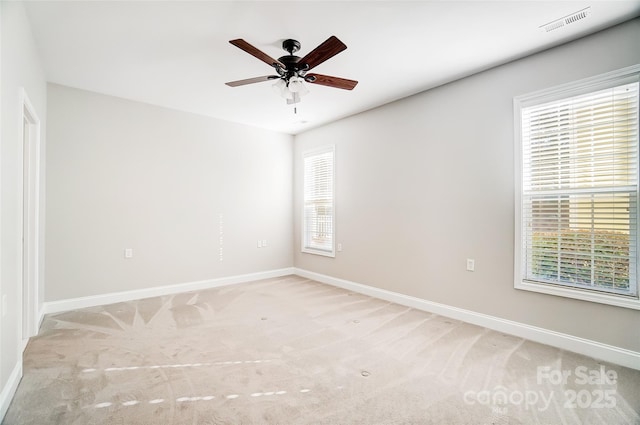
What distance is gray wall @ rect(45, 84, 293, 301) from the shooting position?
150 inches

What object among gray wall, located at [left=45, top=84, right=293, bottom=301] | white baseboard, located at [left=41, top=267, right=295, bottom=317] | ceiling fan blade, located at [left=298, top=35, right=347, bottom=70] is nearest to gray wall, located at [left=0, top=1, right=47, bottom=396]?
gray wall, located at [left=45, top=84, right=293, bottom=301]

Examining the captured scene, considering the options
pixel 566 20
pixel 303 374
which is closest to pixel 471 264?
pixel 303 374

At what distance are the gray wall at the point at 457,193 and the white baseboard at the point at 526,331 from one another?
0.06 metres

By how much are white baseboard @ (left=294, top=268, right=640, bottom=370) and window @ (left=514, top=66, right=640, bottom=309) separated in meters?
0.38

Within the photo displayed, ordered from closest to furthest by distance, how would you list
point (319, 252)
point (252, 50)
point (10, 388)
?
point (10, 388) → point (252, 50) → point (319, 252)

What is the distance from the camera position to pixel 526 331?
2.98 m

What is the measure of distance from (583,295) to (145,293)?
5.09m

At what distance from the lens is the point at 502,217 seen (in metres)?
3.18

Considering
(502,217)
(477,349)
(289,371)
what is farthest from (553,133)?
(289,371)

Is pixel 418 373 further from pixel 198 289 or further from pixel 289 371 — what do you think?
pixel 198 289

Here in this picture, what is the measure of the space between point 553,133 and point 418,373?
2.52 metres

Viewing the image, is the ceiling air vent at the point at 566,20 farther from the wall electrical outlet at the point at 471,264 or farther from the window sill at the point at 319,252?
the window sill at the point at 319,252

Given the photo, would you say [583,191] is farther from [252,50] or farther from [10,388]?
[10,388]

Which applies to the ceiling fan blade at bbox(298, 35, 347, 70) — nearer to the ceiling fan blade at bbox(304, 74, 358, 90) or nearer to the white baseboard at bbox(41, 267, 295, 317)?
the ceiling fan blade at bbox(304, 74, 358, 90)
